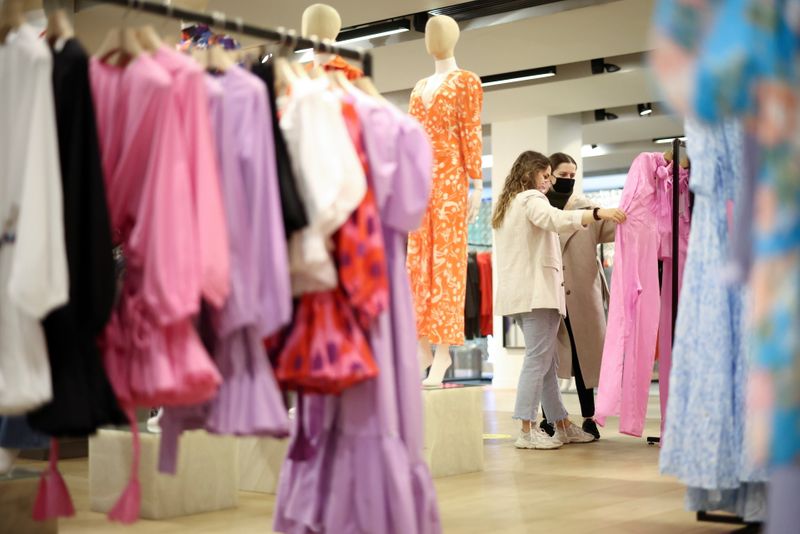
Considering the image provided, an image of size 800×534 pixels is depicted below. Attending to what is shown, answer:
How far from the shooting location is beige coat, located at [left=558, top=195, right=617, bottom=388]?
6.25 meters

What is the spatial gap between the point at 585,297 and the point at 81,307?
4.49m

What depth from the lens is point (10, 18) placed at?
7.63 feet

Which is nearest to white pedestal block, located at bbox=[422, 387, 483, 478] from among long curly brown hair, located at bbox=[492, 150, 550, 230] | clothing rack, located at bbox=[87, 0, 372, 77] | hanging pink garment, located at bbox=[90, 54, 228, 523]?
long curly brown hair, located at bbox=[492, 150, 550, 230]

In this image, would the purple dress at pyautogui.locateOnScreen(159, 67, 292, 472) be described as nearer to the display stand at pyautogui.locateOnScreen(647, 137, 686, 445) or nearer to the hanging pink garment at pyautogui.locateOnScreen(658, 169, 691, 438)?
the display stand at pyautogui.locateOnScreen(647, 137, 686, 445)

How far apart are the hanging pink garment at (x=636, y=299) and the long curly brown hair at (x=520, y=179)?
719mm

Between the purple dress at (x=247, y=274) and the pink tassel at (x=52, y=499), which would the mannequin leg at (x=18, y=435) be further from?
the purple dress at (x=247, y=274)

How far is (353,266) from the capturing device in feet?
8.23

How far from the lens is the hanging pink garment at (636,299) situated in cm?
515

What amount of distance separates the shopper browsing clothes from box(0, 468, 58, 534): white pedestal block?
306 centimetres

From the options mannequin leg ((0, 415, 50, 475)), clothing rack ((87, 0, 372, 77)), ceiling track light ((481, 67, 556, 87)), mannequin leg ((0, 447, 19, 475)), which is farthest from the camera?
ceiling track light ((481, 67, 556, 87))

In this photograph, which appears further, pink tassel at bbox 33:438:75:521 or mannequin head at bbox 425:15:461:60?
mannequin head at bbox 425:15:461:60

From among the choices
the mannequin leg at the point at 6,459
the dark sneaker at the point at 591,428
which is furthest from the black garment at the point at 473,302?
the mannequin leg at the point at 6,459

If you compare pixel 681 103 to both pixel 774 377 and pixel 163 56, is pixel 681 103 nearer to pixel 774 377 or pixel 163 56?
pixel 774 377

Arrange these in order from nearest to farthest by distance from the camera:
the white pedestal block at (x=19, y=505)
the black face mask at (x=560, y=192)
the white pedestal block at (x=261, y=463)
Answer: the white pedestal block at (x=19, y=505), the white pedestal block at (x=261, y=463), the black face mask at (x=560, y=192)
